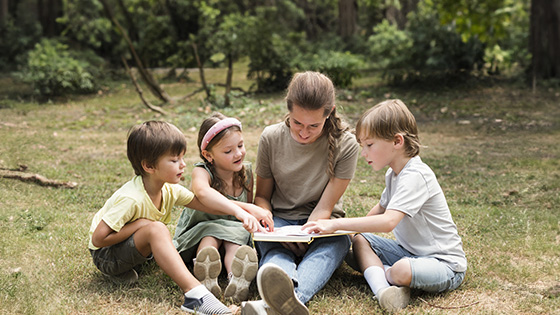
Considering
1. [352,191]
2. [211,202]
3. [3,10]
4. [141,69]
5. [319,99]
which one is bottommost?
[352,191]

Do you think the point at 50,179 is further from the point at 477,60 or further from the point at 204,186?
the point at 477,60

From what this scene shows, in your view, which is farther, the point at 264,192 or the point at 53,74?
the point at 53,74

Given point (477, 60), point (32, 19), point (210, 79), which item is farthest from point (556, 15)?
point (32, 19)

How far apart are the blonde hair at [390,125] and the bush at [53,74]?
378 inches

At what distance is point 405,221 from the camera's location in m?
3.07

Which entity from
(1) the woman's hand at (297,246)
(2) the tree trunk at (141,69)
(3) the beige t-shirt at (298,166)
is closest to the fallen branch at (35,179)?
(3) the beige t-shirt at (298,166)

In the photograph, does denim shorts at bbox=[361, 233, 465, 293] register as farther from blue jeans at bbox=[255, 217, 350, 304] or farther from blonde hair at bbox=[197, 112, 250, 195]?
blonde hair at bbox=[197, 112, 250, 195]

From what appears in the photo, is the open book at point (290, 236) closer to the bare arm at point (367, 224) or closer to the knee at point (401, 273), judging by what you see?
the bare arm at point (367, 224)

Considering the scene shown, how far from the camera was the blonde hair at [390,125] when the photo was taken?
Answer: 2.90 m

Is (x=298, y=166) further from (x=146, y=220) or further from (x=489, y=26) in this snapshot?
(x=489, y=26)

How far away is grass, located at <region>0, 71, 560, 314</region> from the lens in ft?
9.61

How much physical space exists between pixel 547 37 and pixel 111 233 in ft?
34.9

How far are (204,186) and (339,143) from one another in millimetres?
862

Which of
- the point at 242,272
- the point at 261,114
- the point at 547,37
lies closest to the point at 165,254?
the point at 242,272
